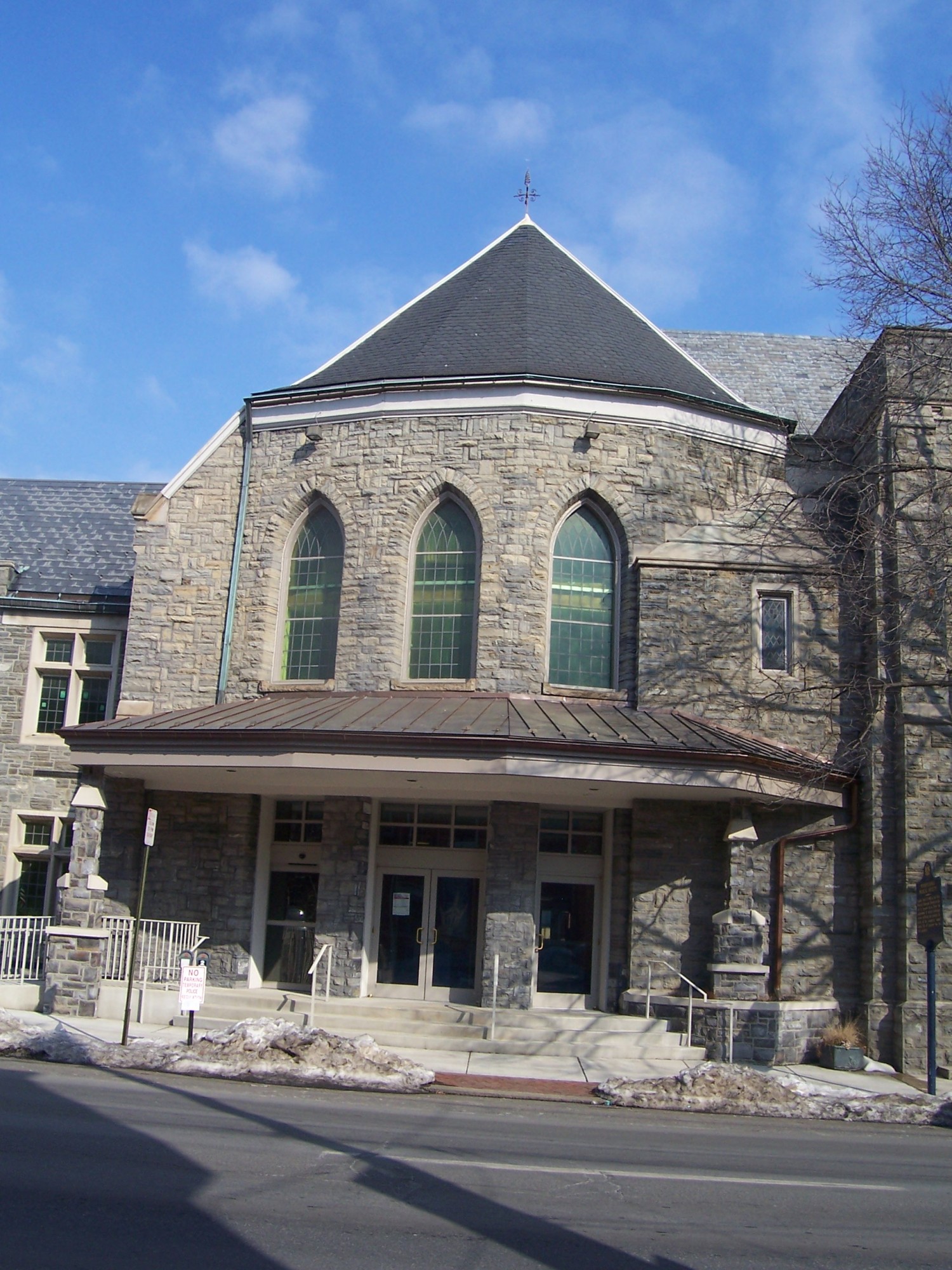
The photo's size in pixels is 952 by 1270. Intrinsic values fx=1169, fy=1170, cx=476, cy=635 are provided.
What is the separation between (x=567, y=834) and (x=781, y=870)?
3204 millimetres

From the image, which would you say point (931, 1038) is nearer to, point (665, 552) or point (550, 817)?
point (550, 817)

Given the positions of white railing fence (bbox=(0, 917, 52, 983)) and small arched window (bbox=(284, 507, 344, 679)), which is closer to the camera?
white railing fence (bbox=(0, 917, 52, 983))

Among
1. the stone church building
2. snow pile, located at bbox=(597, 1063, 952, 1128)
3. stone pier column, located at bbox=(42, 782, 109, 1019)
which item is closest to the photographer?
snow pile, located at bbox=(597, 1063, 952, 1128)

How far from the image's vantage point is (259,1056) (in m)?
13.3

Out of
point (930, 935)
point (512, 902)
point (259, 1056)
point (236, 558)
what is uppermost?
point (236, 558)

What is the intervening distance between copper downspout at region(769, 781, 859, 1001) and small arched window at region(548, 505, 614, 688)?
3633mm

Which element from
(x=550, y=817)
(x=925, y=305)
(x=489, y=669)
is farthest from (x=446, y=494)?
(x=925, y=305)

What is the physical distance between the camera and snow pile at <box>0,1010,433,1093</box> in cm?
1270

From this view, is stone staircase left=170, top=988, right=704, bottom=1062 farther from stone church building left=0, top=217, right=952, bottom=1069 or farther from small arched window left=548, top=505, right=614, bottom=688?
small arched window left=548, top=505, right=614, bottom=688

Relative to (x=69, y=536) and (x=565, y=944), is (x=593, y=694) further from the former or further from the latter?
(x=69, y=536)

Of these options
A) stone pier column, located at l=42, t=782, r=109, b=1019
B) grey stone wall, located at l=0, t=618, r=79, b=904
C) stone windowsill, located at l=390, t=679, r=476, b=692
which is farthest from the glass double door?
grey stone wall, located at l=0, t=618, r=79, b=904

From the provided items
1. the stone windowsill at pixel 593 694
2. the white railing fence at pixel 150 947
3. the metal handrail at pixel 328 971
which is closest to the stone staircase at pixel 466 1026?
the metal handrail at pixel 328 971

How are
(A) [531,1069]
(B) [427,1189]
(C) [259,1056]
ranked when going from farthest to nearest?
(A) [531,1069], (C) [259,1056], (B) [427,1189]

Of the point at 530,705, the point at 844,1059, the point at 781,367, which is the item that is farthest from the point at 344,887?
the point at 781,367
